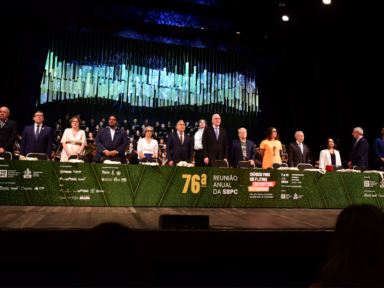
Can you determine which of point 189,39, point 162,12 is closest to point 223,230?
point 162,12

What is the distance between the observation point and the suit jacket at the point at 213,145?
5945 millimetres

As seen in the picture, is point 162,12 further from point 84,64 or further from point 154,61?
point 84,64

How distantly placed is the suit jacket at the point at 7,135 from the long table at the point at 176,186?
5.17ft

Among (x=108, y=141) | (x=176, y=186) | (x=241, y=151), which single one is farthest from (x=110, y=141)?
(x=241, y=151)

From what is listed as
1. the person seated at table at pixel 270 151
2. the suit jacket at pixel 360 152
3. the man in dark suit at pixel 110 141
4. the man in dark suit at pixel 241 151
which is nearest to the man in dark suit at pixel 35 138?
the man in dark suit at pixel 110 141

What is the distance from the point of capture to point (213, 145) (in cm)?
595

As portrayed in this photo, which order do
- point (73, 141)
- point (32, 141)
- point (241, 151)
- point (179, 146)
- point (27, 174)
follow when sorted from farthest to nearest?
point (241, 151), point (179, 146), point (73, 141), point (32, 141), point (27, 174)

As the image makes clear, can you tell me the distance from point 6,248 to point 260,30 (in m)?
9.39

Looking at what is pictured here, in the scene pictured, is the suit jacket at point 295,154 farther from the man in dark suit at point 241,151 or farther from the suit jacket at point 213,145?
the suit jacket at point 213,145

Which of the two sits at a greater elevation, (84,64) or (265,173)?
(84,64)

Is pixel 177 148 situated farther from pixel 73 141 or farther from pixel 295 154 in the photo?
pixel 295 154

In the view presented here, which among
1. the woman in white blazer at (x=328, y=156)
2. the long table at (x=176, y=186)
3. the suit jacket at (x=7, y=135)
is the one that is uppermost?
the suit jacket at (x=7, y=135)

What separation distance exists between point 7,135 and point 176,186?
117 inches

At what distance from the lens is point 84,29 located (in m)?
10.0
